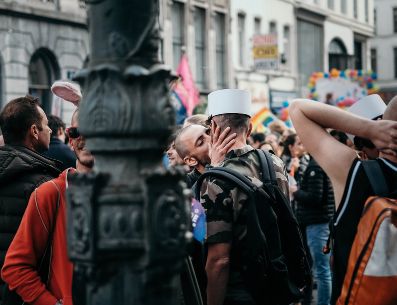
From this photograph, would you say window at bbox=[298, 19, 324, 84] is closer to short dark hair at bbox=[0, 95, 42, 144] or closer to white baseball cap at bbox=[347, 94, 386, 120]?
short dark hair at bbox=[0, 95, 42, 144]

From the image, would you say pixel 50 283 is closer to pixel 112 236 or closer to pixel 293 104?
pixel 293 104

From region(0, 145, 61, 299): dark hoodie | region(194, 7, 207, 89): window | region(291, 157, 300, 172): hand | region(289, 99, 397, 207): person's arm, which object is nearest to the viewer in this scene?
region(289, 99, 397, 207): person's arm

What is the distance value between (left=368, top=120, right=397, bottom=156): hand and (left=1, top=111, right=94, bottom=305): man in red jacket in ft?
5.07

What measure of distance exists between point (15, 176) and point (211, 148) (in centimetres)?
115

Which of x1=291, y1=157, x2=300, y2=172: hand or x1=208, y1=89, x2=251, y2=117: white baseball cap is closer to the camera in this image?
x1=208, y1=89, x2=251, y2=117: white baseball cap

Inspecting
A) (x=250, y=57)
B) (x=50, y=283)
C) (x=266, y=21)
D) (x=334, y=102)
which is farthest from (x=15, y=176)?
(x=266, y=21)

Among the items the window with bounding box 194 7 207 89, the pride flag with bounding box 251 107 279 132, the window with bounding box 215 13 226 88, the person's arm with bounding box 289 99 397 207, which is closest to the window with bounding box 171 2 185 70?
the window with bounding box 194 7 207 89

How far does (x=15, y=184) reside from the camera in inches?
192

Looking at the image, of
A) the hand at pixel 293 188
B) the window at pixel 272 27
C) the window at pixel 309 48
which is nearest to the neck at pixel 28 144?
the hand at pixel 293 188

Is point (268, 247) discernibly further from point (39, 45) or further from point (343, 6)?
point (343, 6)

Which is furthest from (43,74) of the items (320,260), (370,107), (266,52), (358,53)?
(358,53)

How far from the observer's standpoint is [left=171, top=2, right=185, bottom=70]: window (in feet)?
103

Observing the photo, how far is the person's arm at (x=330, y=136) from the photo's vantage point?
3494 millimetres

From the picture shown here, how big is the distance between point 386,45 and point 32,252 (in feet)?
232
